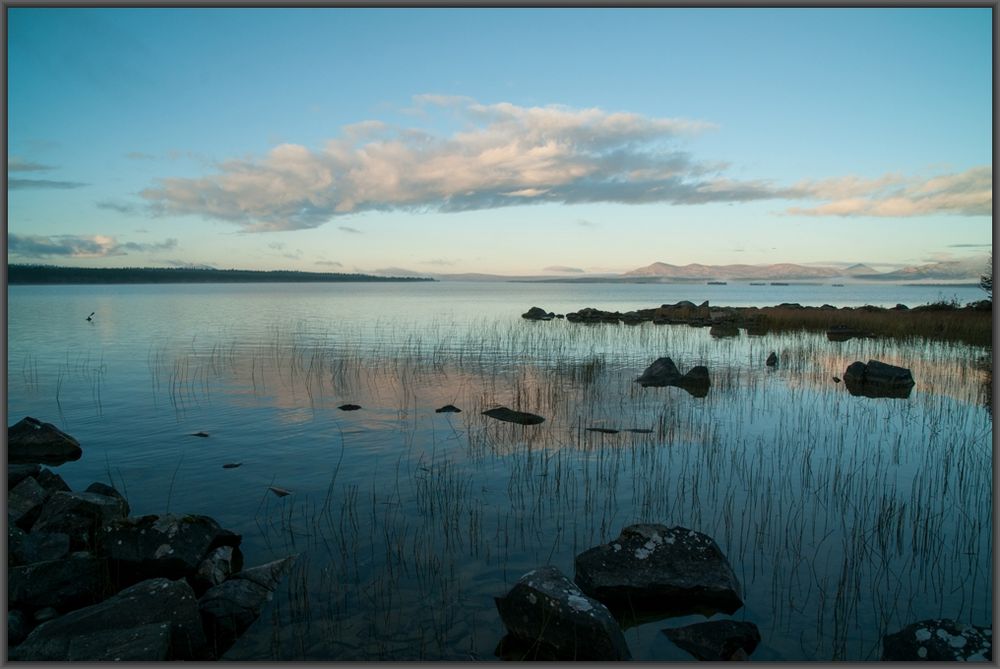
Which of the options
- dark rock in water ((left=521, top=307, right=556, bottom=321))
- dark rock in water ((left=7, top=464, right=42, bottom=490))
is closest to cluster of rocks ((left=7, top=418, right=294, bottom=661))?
dark rock in water ((left=7, top=464, right=42, bottom=490))

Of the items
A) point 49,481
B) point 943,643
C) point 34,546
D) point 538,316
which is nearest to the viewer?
point 943,643

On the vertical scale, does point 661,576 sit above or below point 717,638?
above

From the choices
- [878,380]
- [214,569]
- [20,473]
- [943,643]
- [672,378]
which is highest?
[878,380]

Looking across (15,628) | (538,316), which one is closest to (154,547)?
(15,628)

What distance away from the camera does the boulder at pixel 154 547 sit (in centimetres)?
789

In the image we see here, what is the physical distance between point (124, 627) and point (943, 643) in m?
7.71

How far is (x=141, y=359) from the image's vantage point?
28078 mm

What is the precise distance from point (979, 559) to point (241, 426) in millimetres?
15455

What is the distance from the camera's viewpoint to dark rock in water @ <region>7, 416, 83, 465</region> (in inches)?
527

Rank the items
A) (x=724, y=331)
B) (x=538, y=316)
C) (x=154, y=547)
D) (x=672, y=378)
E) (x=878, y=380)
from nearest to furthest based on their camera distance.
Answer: (x=154, y=547)
(x=878, y=380)
(x=672, y=378)
(x=724, y=331)
(x=538, y=316)

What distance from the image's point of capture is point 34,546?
26.5 feet

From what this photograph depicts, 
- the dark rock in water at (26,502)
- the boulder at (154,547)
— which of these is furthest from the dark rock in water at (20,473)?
the boulder at (154,547)

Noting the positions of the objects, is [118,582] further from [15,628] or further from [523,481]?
[523,481]

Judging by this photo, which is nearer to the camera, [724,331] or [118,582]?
[118,582]
